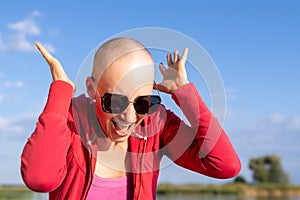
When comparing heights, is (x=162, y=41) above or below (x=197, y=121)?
above

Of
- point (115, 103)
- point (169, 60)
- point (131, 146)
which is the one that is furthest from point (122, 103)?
point (169, 60)

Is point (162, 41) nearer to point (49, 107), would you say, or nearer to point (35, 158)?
point (49, 107)

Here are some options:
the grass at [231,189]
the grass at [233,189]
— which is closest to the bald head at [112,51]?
the grass at [231,189]

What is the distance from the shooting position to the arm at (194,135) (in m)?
2.56

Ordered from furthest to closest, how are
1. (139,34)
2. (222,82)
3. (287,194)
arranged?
1. (287,194)
2. (222,82)
3. (139,34)

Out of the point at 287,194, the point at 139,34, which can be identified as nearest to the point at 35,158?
the point at 139,34

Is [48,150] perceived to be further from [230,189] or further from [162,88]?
[230,189]

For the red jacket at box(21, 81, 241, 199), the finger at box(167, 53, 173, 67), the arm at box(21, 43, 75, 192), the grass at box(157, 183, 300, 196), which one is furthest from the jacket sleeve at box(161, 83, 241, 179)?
the grass at box(157, 183, 300, 196)

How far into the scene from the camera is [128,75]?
224cm

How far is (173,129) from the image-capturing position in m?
2.56

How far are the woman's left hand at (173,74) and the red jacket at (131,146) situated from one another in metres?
0.04

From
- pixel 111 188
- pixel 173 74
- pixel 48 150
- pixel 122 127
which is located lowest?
pixel 111 188

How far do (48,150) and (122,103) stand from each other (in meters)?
0.36

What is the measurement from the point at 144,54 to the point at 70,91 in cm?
36
